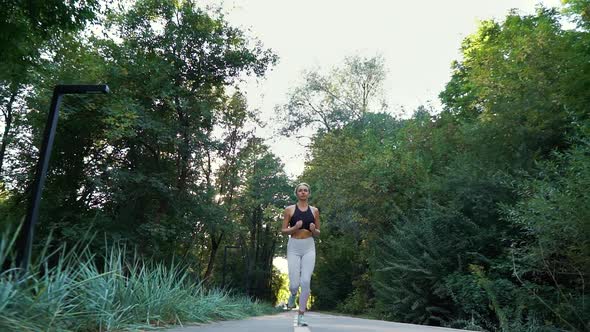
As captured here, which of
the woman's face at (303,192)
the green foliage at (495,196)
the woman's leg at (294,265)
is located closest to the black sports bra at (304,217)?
the woman's face at (303,192)

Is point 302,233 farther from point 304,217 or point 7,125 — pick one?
point 7,125

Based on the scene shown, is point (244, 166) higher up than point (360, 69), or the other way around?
point (360, 69)

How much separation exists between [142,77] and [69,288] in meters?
19.7

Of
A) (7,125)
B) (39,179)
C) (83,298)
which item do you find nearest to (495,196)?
(39,179)

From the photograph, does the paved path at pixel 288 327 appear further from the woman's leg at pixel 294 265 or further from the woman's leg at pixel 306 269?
the woman's leg at pixel 294 265

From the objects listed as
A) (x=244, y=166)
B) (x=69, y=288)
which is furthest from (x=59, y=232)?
(x=69, y=288)

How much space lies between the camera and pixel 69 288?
5.58 metres

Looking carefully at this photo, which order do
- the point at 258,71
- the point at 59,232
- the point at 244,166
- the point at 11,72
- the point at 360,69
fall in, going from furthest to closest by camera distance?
the point at 360,69 < the point at 244,166 < the point at 258,71 < the point at 59,232 < the point at 11,72

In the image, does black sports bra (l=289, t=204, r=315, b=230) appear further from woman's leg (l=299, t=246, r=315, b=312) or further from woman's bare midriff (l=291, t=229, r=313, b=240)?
woman's leg (l=299, t=246, r=315, b=312)

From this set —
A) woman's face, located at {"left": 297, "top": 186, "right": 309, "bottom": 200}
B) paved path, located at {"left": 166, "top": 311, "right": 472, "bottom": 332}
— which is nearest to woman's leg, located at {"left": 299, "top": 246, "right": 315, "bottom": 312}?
paved path, located at {"left": 166, "top": 311, "right": 472, "bottom": 332}

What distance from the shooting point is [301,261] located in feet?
26.2

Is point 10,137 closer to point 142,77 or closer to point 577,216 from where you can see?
point 142,77

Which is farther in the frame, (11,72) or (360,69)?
(360,69)

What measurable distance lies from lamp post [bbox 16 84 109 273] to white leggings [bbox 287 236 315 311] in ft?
11.3
